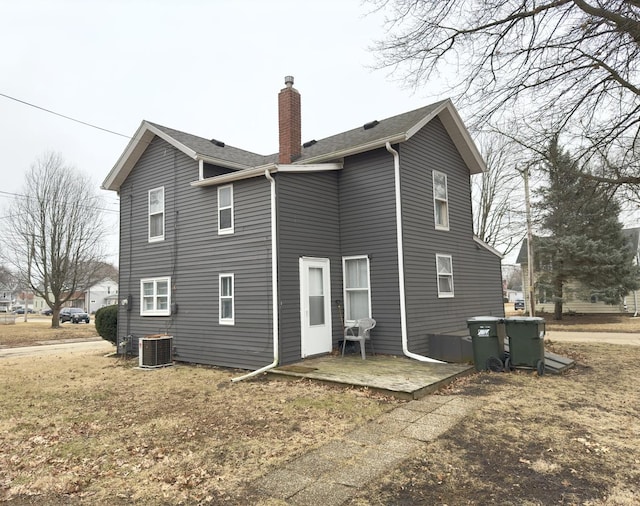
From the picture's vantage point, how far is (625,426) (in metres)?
5.15

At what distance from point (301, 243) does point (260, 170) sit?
6.27 feet

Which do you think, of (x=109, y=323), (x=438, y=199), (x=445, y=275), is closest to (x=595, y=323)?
(x=445, y=275)

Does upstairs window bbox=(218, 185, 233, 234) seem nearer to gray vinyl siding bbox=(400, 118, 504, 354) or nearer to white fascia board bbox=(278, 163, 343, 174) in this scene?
white fascia board bbox=(278, 163, 343, 174)

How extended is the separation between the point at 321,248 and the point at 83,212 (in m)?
22.4

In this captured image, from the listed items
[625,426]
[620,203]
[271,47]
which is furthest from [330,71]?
[625,426]

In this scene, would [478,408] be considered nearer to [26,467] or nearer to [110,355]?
[26,467]

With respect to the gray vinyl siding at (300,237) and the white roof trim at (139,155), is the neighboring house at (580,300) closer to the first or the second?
the gray vinyl siding at (300,237)

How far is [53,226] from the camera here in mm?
25672

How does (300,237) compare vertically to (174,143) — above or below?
below

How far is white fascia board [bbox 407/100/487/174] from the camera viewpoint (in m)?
11.5

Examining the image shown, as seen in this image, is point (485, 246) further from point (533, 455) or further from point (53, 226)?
point (53, 226)

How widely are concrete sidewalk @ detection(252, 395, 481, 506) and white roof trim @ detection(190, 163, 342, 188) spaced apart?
18.3 ft

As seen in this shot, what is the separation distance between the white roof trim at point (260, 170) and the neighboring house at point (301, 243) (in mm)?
42

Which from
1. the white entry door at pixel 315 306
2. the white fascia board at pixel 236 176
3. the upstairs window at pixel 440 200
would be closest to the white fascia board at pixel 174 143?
the white fascia board at pixel 236 176
